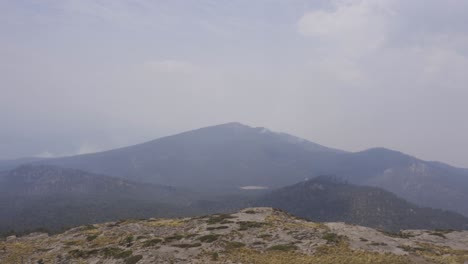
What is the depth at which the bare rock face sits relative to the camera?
114ft

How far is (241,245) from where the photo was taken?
38625mm

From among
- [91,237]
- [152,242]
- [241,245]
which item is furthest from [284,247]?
[91,237]

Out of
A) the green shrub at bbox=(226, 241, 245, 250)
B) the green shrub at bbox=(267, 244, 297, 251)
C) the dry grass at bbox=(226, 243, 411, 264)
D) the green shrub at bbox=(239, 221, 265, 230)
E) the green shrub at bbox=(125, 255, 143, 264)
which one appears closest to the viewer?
the dry grass at bbox=(226, 243, 411, 264)

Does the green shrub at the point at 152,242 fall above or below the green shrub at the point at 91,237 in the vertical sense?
above

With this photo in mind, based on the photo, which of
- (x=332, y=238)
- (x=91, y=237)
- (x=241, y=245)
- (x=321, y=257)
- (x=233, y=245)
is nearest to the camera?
(x=321, y=257)

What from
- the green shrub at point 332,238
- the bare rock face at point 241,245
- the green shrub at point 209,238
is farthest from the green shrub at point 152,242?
the green shrub at point 332,238

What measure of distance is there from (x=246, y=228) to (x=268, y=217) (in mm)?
8180

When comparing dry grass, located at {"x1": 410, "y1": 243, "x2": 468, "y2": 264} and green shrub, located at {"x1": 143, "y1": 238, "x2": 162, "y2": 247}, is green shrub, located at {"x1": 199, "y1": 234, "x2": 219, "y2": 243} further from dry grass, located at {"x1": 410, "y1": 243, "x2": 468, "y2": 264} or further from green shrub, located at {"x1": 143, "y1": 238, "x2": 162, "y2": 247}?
→ dry grass, located at {"x1": 410, "y1": 243, "x2": 468, "y2": 264}

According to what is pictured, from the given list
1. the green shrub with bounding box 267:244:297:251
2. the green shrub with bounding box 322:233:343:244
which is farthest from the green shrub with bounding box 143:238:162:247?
the green shrub with bounding box 322:233:343:244

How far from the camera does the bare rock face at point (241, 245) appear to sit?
114ft

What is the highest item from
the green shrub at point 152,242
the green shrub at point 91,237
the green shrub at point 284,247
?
the green shrub at point 284,247

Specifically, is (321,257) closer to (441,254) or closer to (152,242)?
(441,254)

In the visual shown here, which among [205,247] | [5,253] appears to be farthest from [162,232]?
[5,253]

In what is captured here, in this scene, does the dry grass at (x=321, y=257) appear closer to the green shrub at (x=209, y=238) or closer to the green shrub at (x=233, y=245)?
the green shrub at (x=233, y=245)
